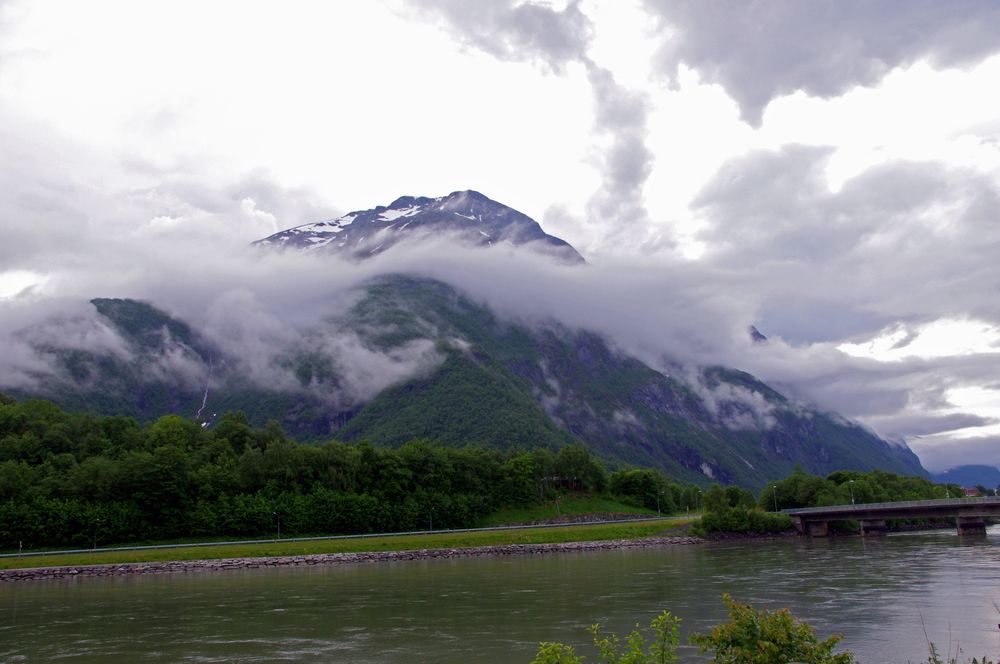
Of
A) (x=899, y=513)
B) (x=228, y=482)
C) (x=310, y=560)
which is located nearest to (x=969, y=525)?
(x=899, y=513)

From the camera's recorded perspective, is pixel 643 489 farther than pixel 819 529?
Yes

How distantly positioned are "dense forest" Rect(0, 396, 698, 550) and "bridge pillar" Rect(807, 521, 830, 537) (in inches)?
1814

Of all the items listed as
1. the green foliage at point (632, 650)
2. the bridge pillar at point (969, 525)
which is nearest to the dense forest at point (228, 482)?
the bridge pillar at point (969, 525)

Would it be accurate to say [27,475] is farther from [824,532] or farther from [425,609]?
[824,532]

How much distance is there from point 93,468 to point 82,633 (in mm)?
87908

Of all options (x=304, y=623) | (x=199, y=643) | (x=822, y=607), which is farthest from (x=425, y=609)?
(x=822, y=607)

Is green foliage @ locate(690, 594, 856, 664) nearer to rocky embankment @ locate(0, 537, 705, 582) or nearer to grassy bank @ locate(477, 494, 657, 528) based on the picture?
rocky embankment @ locate(0, 537, 705, 582)

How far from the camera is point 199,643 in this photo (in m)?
38.8

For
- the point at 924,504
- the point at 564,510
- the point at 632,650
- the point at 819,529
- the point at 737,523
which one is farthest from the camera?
the point at 564,510

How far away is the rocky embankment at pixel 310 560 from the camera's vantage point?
85875 mm

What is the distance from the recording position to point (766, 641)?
1341 cm

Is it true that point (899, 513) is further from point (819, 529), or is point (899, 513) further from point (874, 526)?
point (874, 526)

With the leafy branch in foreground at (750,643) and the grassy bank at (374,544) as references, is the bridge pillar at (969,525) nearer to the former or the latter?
the grassy bank at (374,544)

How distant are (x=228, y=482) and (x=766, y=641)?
426 feet
